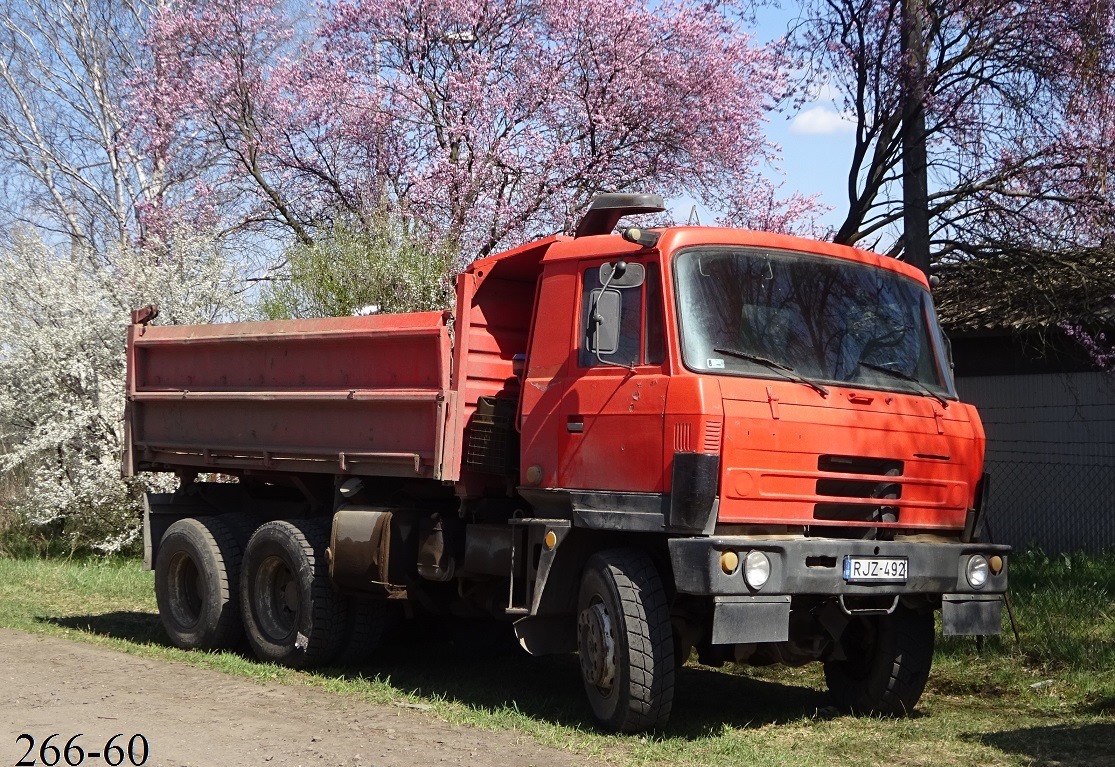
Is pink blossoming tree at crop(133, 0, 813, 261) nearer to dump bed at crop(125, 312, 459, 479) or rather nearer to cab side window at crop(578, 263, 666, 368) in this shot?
dump bed at crop(125, 312, 459, 479)

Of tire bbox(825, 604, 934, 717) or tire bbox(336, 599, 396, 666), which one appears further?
tire bbox(336, 599, 396, 666)

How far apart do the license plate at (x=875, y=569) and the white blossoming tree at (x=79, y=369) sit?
1148 cm

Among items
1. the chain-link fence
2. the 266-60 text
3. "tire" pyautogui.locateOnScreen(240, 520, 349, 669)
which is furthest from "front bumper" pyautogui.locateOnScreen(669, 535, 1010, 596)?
the chain-link fence

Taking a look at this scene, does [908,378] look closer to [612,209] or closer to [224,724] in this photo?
[612,209]

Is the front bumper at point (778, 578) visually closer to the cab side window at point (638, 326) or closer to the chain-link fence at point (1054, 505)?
the cab side window at point (638, 326)

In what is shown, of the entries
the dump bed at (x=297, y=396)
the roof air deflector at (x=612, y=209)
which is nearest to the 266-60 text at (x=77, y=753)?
the dump bed at (x=297, y=396)

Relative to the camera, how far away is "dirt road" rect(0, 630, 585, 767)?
6332 mm

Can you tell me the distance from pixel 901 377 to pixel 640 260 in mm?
1645

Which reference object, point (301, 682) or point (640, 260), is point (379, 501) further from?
point (640, 260)

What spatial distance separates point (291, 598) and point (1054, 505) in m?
9.14

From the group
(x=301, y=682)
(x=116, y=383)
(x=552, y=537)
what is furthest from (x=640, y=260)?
(x=116, y=383)

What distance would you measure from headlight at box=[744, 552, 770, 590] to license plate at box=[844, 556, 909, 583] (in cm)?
47

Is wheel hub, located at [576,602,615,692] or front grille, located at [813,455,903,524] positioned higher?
front grille, located at [813,455,903,524]

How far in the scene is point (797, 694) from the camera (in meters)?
8.74
